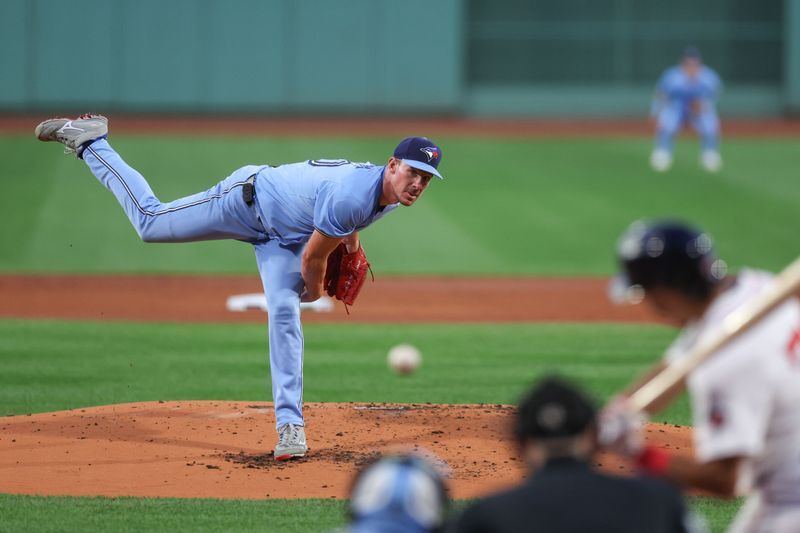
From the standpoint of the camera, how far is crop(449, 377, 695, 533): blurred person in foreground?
9.90 feet

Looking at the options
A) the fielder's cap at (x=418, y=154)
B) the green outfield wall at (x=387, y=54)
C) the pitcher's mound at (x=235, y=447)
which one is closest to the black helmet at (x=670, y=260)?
the pitcher's mound at (x=235, y=447)

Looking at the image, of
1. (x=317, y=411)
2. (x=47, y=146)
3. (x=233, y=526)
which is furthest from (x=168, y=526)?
(x=47, y=146)

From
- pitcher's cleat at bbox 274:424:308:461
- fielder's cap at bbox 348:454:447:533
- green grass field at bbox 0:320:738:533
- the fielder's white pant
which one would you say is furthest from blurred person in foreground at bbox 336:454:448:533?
pitcher's cleat at bbox 274:424:308:461

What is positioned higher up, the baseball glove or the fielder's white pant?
the fielder's white pant

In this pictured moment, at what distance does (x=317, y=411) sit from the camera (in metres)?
8.82

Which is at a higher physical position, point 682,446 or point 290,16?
point 290,16

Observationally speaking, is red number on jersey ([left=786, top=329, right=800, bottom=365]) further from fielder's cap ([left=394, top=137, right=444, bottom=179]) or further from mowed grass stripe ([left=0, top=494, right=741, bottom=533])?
fielder's cap ([left=394, top=137, right=444, bottom=179])

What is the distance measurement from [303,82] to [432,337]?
19197 mm

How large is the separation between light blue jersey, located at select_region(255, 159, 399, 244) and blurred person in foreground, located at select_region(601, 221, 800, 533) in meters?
3.39

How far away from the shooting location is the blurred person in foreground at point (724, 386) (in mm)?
3490

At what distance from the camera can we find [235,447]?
7746 mm

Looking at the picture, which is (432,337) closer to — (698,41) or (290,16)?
(290,16)

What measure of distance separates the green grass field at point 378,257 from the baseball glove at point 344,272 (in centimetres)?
183

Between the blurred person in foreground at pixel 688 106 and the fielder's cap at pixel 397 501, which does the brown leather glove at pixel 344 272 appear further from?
the blurred person in foreground at pixel 688 106
